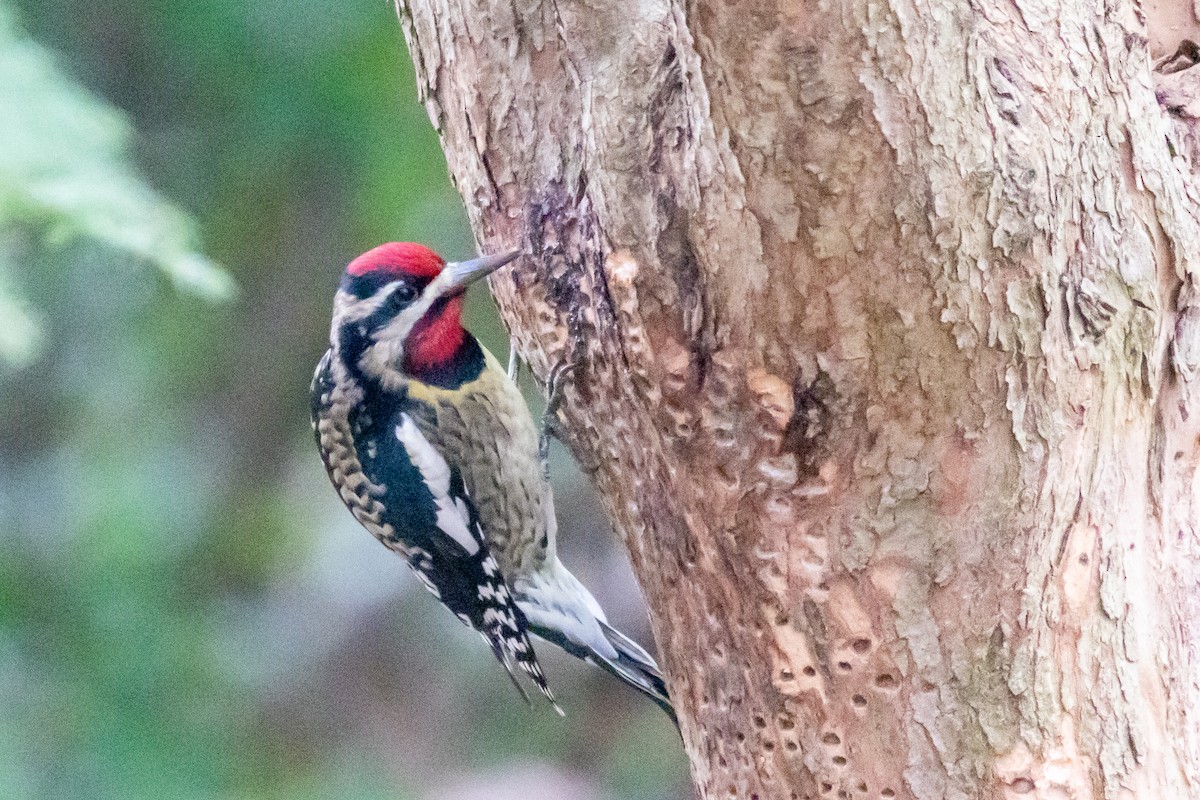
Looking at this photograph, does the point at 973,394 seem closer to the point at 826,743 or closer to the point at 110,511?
the point at 826,743

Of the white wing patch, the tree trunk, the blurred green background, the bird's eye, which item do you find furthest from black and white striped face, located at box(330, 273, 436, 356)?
the blurred green background

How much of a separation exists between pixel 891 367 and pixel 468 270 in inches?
23.5

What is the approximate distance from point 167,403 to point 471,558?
37.3 inches

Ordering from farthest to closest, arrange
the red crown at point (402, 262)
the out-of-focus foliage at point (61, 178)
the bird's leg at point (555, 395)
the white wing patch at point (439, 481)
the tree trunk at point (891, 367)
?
1. the white wing patch at point (439, 481)
2. the red crown at point (402, 262)
3. the out-of-focus foliage at point (61, 178)
4. the bird's leg at point (555, 395)
5. the tree trunk at point (891, 367)

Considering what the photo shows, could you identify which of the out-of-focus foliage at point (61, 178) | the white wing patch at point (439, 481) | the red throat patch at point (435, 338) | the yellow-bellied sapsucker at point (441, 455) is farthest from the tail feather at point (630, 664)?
the out-of-focus foliage at point (61, 178)

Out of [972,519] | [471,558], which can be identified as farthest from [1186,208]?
[471,558]

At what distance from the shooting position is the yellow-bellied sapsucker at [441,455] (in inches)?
60.6

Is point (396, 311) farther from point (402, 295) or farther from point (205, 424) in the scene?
point (205, 424)

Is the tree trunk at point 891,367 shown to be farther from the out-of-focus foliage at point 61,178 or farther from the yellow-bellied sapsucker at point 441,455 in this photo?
the out-of-focus foliage at point 61,178

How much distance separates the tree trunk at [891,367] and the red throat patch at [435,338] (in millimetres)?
368

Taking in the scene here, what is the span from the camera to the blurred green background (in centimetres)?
205

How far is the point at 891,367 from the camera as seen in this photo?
3.03ft

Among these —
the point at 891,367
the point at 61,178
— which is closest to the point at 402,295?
the point at 61,178

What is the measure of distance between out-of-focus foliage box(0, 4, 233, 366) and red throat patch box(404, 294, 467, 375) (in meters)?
0.32
